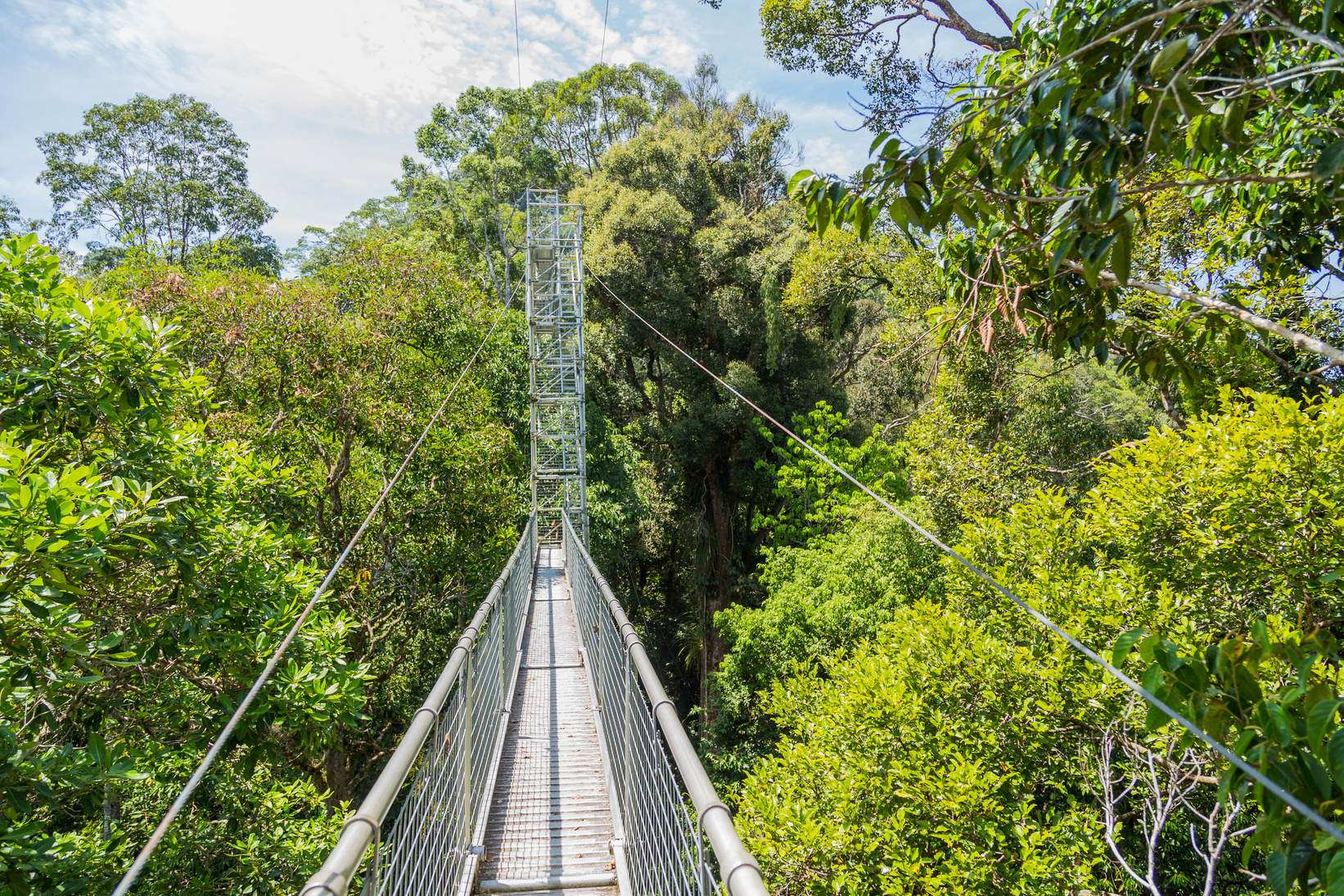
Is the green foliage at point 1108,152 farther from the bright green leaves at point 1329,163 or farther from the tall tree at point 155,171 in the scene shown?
the tall tree at point 155,171

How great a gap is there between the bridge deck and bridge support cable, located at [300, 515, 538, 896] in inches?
3.4

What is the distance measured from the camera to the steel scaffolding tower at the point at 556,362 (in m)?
9.48

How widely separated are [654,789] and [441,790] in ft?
2.11

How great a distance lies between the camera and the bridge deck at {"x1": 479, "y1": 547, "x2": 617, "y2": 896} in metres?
2.14

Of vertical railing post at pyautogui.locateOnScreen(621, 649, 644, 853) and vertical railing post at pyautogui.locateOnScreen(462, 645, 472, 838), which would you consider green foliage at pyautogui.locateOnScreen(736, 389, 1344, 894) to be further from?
vertical railing post at pyautogui.locateOnScreen(462, 645, 472, 838)

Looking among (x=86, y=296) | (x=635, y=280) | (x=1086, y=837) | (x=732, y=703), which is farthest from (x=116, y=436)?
(x=635, y=280)

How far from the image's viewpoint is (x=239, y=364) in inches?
261

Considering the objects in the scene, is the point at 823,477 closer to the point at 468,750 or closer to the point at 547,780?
the point at 547,780

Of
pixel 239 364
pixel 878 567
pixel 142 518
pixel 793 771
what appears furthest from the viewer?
pixel 878 567

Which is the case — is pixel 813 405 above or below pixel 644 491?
above

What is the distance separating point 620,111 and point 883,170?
19.4m

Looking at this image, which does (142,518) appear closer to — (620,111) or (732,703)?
(732,703)

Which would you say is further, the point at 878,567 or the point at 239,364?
the point at 878,567

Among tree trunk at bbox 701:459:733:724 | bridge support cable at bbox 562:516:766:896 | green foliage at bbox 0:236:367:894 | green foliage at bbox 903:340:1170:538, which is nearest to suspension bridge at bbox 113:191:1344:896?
bridge support cable at bbox 562:516:766:896
